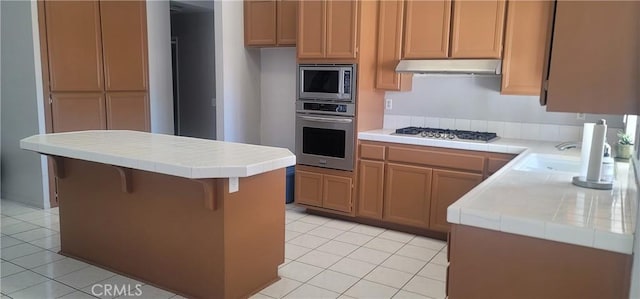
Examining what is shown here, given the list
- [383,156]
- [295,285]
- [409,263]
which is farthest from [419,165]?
[295,285]

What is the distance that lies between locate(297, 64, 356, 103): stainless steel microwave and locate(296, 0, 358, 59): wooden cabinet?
11 cm

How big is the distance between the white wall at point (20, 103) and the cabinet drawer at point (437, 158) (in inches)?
137

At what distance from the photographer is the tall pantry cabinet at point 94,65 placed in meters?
4.34

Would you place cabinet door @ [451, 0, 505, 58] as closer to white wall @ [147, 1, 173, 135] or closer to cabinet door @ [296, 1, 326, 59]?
cabinet door @ [296, 1, 326, 59]

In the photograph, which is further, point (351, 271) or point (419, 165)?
point (419, 165)

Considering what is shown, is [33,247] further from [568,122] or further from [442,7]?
[568,122]

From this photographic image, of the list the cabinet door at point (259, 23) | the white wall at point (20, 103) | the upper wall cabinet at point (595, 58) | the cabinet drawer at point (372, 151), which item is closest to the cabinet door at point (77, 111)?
the white wall at point (20, 103)

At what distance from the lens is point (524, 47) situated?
3.50 meters

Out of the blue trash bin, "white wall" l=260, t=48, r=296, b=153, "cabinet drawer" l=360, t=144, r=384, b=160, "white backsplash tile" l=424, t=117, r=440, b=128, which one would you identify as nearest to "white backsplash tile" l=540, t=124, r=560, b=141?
"white backsplash tile" l=424, t=117, r=440, b=128

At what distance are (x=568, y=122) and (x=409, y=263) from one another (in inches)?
71.3

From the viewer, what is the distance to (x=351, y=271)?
10.2 ft

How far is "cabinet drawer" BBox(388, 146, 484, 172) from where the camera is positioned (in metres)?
3.55

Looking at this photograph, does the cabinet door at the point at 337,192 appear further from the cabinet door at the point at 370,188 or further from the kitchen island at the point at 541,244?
the kitchen island at the point at 541,244

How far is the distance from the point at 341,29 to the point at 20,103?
331 centimetres
